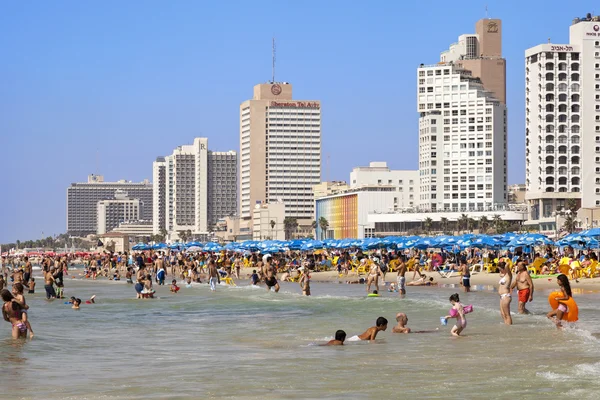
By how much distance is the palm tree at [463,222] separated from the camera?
15425cm

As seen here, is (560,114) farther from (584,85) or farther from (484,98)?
(484,98)

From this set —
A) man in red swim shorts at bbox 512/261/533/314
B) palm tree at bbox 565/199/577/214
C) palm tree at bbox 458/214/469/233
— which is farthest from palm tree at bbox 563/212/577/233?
man in red swim shorts at bbox 512/261/533/314

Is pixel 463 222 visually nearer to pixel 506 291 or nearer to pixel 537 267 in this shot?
pixel 537 267

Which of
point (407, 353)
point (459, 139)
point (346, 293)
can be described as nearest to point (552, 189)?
point (459, 139)

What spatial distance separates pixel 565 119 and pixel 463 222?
25840mm

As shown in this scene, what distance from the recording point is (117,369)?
1622 cm

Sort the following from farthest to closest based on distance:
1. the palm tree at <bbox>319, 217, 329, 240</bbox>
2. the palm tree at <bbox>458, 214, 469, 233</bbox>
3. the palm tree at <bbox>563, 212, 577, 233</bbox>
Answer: the palm tree at <bbox>319, 217, 329, 240</bbox> < the palm tree at <bbox>458, 214, 469, 233</bbox> < the palm tree at <bbox>563, 212, 577, 233</bbox>

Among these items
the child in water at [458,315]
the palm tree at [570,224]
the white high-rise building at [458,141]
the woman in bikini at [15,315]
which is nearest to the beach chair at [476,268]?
the child in water at [458,315]

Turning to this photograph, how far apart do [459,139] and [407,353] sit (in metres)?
157

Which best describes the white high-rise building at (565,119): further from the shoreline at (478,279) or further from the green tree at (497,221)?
the shoreline at (478,279)

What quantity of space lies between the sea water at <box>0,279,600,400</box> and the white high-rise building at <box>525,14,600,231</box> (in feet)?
364

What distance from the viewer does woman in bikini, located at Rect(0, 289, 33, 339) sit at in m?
19.7

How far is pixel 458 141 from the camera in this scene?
17225 centimetres

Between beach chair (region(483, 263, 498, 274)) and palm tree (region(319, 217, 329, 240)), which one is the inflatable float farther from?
palm tree (region(319, 217, 329, 240))
